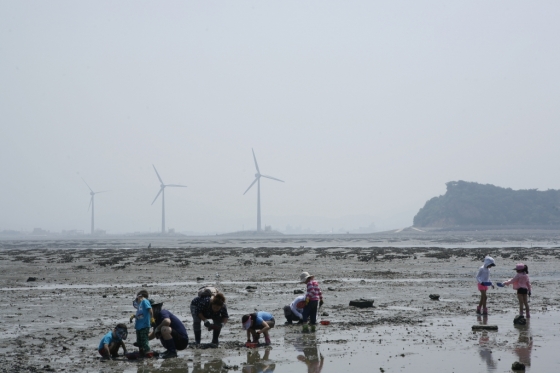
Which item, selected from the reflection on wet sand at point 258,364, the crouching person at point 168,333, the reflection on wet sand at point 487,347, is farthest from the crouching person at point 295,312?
the reflection on wet sand at point 487,347

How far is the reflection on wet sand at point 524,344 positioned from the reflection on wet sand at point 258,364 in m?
4.60

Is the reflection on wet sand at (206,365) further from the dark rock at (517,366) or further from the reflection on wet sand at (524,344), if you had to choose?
the reflection on wet sand at (524,344)

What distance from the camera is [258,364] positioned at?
12023 mm

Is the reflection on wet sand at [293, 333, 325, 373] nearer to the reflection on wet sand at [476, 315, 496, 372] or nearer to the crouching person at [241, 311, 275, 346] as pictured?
the crouching person at [241, 311, 275, 346]

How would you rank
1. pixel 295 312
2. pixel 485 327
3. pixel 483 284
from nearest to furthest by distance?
pixel 485 327 → pixel 295 312 → pixel 483 284

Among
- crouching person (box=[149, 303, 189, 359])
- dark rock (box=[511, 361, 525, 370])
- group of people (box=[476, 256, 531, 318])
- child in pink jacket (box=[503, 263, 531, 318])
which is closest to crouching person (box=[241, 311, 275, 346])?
crouching person (box=[149, 303, 189, 359])

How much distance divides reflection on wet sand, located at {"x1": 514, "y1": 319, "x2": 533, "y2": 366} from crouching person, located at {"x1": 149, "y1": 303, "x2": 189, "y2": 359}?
259 inches

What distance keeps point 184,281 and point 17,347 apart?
59.0 ft

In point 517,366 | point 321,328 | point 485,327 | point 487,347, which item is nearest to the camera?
point 517,366

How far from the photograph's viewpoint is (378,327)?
16.1 m

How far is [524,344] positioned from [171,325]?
24.0 feet

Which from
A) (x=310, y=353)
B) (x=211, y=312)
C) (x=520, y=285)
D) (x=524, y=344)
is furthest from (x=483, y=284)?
(x=211, y=312)

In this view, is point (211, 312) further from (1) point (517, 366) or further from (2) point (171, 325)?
(1) point (517, 366)

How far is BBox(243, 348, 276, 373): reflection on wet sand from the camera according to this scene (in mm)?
11516
